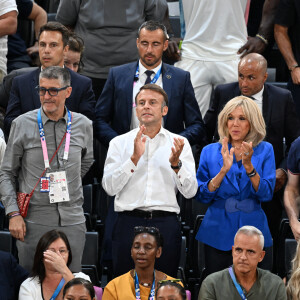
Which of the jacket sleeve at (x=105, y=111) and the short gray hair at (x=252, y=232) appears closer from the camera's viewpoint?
the short gray hair at (x=252, y=232)

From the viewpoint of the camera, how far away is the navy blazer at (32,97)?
6.28m

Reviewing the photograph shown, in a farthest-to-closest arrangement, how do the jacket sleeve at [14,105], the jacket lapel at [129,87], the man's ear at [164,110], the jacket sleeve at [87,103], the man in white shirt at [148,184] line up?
the jacket lapel at [129,87] < the jacket sleeve at [87,103] < the jacket sleeve at [14,105] < the man's ear at [164,110] < the man in white shirt at [148,184]

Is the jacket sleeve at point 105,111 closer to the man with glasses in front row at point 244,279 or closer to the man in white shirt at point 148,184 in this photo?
the man in white shirt at point 148,184

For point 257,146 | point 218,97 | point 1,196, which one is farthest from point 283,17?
point 1,196

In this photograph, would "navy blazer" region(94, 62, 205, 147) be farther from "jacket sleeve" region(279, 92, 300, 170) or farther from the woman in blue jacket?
"jacket sleeve" region(279, 92, 300, 170)

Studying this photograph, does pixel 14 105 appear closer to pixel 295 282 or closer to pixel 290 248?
pixel 290 248

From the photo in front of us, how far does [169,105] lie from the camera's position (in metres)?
6.52

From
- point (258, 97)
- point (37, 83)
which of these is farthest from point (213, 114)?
point (37, 83)

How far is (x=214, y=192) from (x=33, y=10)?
125 inches

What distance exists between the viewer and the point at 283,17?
7.45 m

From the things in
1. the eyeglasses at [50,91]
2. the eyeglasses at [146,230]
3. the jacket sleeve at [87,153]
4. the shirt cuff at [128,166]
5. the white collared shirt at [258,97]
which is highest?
the white collared shirt at [258,97]

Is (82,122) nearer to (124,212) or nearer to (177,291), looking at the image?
(124,212)

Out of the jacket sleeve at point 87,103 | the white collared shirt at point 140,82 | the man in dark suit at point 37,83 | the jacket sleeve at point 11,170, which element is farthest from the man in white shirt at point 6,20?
the jacket sleeve at point 11,170

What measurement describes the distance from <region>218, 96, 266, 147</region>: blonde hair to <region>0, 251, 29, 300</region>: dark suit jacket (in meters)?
1.69
